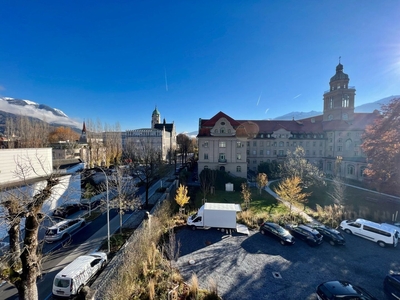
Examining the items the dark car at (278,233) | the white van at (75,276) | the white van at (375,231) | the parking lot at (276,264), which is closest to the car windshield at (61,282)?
the white van at (75,276)

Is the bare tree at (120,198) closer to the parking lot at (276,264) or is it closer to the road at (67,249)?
the road at (67,249)

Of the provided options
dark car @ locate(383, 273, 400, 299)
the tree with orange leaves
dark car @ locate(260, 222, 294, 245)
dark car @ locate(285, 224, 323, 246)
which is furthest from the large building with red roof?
dark car @ locate(383, 273, 400, 299)

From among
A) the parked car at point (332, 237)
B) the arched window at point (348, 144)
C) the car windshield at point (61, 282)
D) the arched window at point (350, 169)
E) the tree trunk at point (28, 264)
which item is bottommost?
the parked car at point (332, 237)

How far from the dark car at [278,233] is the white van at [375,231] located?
6749mm

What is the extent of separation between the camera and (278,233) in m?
15.3

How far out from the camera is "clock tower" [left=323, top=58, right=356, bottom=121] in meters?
50.9

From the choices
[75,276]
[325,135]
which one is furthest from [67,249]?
[325,135]

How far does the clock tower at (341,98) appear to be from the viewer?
50938mm

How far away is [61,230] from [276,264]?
691 inches

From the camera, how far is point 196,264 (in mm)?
12242

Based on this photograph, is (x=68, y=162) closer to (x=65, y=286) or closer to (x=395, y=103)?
Answer: (x=65, y=286)

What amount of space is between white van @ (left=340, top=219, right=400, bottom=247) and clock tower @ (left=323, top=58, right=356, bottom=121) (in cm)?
4570

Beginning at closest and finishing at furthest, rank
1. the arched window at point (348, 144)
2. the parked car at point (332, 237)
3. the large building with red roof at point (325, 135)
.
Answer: the parked car at point (332, 237) < the large building with red roof at point (325, 135) < the arched window at point (348, 144)

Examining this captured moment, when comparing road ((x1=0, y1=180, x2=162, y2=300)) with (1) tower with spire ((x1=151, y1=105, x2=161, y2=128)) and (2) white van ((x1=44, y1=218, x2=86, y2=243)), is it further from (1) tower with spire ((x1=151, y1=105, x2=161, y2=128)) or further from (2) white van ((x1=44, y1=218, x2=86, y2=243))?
(1) tower with spire ((x1=151, y1=105, x2=161, y2=128))
